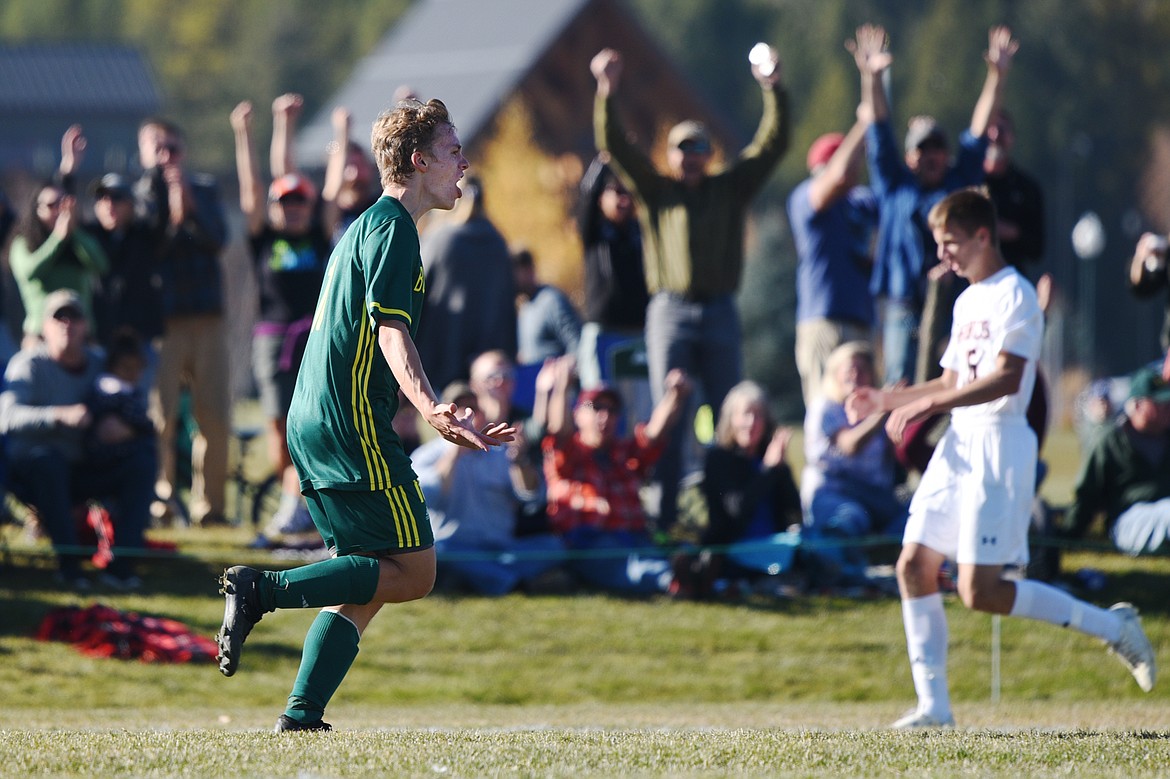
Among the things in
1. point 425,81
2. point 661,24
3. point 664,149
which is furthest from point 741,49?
point 664,149

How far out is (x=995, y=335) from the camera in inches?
291

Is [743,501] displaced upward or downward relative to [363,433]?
downward

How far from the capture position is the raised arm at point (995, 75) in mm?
10930

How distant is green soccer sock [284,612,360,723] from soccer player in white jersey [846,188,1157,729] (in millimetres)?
2308

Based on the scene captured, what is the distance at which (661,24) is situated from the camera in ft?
270

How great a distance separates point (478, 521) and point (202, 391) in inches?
103

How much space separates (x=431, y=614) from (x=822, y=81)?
63.4 meters

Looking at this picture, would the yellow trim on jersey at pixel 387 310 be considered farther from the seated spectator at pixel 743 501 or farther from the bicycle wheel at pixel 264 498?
the bicycle wheel at pixel 264 498

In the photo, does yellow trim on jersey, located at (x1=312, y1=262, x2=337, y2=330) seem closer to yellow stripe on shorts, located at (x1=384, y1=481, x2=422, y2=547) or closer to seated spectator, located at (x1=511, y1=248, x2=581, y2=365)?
yellow stripe on shorts, located at (x1=384, y1=481, x2=422, y2=547)

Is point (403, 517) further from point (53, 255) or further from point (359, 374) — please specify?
point (53, 255)

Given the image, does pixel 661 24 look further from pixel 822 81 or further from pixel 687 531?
pixel 687 531

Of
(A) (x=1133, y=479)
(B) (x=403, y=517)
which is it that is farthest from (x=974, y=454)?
(A) (x=1133, y=479)

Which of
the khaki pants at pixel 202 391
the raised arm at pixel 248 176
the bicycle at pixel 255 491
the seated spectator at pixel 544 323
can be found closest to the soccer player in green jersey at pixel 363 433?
the raised arm at pixel 248 176

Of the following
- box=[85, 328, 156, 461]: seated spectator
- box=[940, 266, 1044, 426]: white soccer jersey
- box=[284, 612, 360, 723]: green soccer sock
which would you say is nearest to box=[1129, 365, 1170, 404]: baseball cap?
box=[940, 266, 1044, 426]: white soccer jersey
